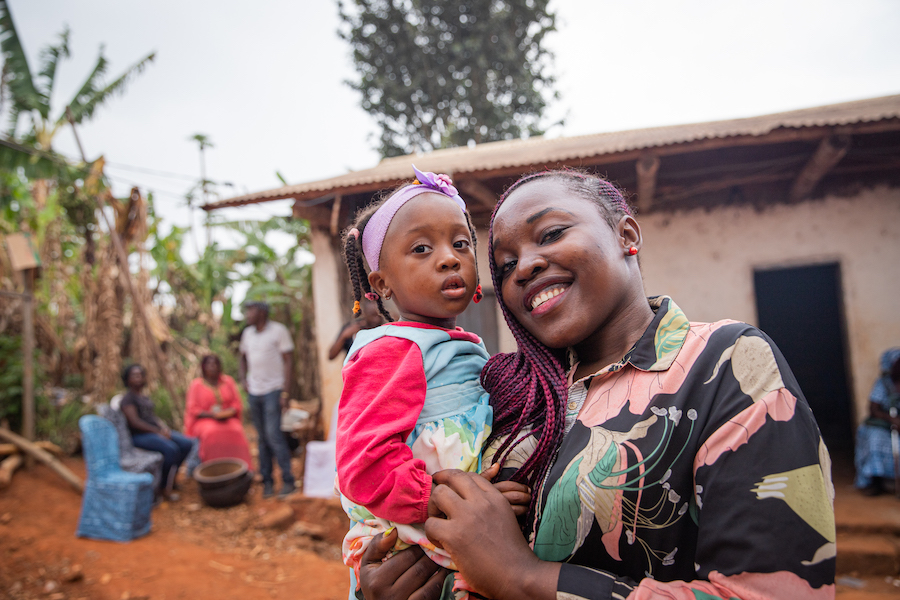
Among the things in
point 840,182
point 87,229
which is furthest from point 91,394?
point 840,182

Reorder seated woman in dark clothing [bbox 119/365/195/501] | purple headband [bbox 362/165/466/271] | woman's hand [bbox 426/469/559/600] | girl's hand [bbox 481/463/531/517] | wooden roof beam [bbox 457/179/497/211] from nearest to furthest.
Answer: woman's hand [bbox 426/469/559/600], girl's hand [bbox 481/463/531/517], purple headband [bbox 362/165/466/271], wooden roof beam [bbox 457/179/497/211], seated woman in dark clothing [bbox 119/365/195/501]

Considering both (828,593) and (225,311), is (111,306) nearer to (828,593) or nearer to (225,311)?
(225,311)

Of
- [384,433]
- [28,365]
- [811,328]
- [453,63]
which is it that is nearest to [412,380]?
[384,433]

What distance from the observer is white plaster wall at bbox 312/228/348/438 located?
265 inches

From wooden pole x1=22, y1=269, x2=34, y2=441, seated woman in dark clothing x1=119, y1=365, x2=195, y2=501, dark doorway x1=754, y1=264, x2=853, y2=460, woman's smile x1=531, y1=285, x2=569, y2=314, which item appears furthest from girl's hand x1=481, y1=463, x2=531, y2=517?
dark doorway x1=754, y1=264, x2=853, y2=460

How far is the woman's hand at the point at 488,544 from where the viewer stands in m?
1.02

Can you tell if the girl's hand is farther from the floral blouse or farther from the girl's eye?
the girl's eye

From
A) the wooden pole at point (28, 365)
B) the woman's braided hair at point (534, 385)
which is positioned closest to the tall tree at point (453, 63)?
the wooden pole at point (28, 365)

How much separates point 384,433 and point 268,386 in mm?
5883

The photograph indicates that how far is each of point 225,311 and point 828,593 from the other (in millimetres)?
10245

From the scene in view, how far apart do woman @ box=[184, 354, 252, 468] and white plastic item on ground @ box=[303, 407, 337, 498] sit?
1.38 meters

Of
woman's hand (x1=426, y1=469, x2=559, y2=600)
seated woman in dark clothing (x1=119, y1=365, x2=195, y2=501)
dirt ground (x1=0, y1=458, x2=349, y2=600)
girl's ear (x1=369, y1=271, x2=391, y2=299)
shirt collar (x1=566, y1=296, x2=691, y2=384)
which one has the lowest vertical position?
dirt ground (x1=0, y1=458, x2=349, y2=600)

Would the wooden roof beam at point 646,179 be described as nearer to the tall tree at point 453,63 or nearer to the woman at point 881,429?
the woman at point 881,429

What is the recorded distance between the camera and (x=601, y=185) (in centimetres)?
143
